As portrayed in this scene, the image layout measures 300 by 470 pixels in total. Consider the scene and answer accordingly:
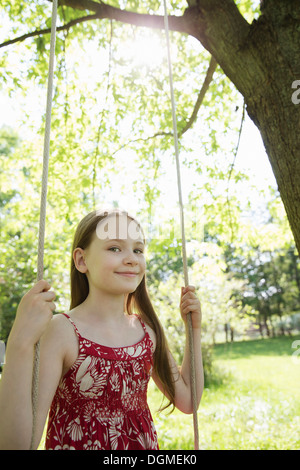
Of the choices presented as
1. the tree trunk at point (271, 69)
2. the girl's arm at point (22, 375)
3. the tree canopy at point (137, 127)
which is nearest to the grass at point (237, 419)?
the girl's arm at point (22, 375)

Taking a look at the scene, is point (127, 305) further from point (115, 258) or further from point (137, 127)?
point (137, 127)

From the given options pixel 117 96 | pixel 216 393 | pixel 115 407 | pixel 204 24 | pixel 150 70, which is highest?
pixel 150 70

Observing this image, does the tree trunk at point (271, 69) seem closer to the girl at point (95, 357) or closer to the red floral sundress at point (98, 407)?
the girl at point (95, 357)

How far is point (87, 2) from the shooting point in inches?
92.1

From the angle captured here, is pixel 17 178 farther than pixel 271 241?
Yes

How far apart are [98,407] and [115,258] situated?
476 millimetres

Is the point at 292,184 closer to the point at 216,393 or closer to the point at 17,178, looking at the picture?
the point at 17,178

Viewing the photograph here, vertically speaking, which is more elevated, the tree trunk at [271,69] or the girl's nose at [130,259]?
the tree trunk at [271,69]

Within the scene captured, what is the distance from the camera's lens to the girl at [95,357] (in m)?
1.01

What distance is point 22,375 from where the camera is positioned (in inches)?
39.0

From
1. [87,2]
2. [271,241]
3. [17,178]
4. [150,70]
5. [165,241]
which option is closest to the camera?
[87,2]

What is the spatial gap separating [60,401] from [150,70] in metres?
3.48
